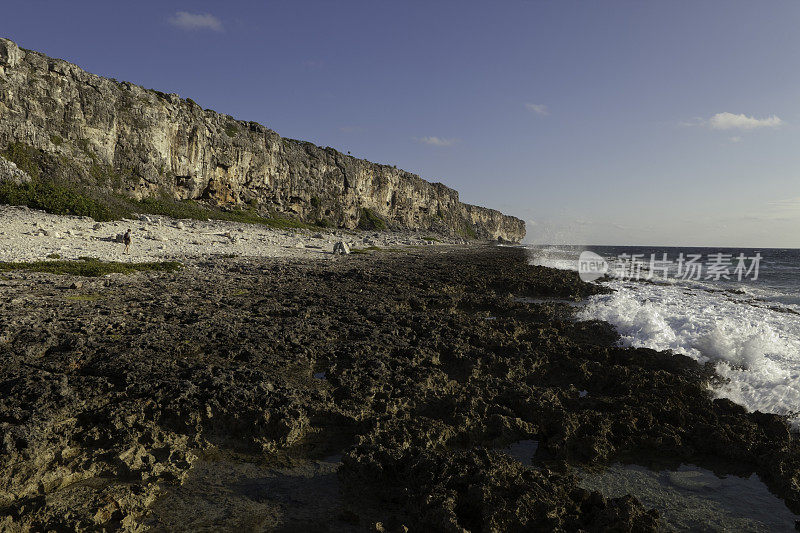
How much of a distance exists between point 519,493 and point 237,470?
118 inches

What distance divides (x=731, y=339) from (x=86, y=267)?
20.0m

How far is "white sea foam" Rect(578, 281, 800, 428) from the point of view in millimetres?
7105

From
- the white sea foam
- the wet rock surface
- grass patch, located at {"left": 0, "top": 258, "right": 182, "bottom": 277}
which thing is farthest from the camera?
grass patch, located at {"left": 0, "top": 258, "right": 182, "bottom": 277}

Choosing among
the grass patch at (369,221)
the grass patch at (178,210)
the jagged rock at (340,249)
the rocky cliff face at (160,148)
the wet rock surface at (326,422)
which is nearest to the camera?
the wet rock surface at (326,422)

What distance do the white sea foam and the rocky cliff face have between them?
46.4 metres

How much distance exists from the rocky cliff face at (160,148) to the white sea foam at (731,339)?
4642cm

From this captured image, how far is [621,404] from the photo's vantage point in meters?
6.21

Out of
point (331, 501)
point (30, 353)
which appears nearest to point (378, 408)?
point (331, 501)

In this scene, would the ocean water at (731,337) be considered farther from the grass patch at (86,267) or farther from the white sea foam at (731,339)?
the grass patch at (86,267)

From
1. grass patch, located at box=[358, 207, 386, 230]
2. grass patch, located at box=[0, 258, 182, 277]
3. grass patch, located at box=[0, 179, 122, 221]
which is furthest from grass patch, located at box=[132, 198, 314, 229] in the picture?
grass patch, located at box=[358, 207, 386, 230]

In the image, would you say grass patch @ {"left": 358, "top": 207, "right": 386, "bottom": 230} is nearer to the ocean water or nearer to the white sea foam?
the ocean water

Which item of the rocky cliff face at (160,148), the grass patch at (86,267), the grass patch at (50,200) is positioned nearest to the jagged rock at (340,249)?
the grass patch at (86,267)

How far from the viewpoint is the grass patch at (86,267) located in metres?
13.8

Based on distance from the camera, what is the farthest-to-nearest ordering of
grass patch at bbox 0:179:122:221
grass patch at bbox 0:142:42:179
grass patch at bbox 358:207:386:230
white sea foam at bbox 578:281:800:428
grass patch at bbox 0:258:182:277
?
grass patch at bbox 358:207:386:230 < grass patch at bbox 0:142:42:179 < grass patch at bbox 0:179:122:221 < grass patch at bbox 0:258:182:277 < white sea foam at bbox 578:281:800:428
